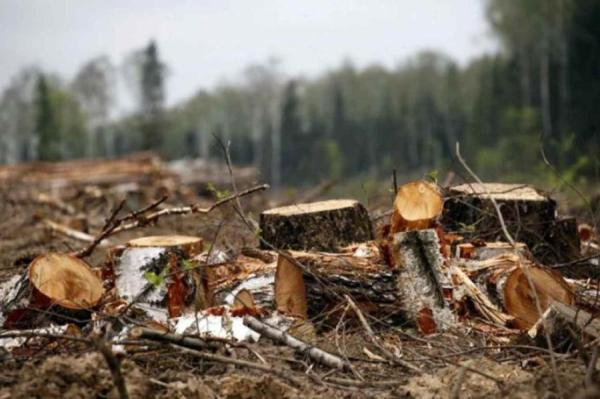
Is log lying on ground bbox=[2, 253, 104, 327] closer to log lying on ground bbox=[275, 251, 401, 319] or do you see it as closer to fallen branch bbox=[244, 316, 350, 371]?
fallen branch bbox=[244, 316, 350, 371]

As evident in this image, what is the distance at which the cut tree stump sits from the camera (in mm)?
4266

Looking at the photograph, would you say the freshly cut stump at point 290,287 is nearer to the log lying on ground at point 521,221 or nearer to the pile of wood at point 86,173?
the log lying on ground at point 521,221

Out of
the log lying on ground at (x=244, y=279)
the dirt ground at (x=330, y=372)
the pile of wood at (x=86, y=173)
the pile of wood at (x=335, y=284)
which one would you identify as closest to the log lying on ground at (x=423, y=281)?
the pile of wood at (x=335, y=284)

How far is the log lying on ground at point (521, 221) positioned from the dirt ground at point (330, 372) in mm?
1343

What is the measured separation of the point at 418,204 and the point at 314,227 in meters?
0.79

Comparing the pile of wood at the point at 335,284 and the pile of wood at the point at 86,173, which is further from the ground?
the pile of wood at the point at 86,173

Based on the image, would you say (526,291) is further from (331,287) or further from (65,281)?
(65,281)

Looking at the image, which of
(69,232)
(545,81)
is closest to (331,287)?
(69,232)

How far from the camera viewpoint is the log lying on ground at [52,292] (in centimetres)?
414

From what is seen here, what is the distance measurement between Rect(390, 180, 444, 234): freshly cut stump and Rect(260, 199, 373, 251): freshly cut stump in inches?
23.5

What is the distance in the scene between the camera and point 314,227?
16.0ft

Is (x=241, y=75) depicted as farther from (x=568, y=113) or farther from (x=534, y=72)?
(x=568, y=113)

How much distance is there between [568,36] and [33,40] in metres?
65.6

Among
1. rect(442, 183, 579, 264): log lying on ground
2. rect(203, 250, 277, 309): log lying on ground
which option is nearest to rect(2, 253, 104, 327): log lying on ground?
rect(203, 250, 277, 309): log lying on ground
